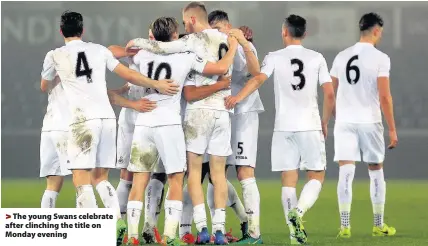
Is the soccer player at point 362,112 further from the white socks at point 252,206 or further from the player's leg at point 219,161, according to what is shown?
the player's leg at point 219,161

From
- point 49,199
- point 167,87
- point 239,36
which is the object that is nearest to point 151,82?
point 167,87

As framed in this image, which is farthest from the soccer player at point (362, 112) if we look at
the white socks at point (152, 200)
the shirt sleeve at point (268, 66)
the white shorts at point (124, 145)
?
the white shorts at point (124, 145)

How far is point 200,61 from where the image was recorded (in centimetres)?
1183

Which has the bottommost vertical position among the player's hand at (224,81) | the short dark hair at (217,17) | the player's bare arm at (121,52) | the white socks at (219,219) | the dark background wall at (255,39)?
the white socks at (219,219)

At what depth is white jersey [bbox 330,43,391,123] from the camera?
44.9ft

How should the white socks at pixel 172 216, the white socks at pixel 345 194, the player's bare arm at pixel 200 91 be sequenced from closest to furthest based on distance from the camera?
1. the white socks at pixel 172 216
2. the player's bare arm at pixel 200 91
3. the white socks at pixel 345 194

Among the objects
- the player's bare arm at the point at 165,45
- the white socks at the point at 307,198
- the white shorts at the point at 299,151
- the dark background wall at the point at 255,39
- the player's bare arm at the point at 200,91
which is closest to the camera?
the player's bare arm at the point at 165,45

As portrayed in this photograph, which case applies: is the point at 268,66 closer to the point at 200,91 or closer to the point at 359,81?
the point at 200,91

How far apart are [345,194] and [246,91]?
7.03 ft

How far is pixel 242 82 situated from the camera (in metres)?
12.7

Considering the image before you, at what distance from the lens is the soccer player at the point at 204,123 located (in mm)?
11977

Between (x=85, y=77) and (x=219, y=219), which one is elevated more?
(x=85, y=77)

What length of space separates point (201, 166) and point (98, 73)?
4.39 ft

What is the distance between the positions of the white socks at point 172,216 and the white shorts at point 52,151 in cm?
125
